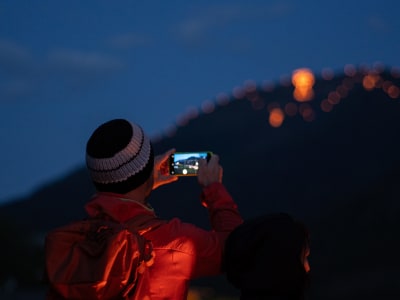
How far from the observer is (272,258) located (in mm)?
2172

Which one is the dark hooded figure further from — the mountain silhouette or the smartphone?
the mountain silhouette

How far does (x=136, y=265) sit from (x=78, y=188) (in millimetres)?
64653

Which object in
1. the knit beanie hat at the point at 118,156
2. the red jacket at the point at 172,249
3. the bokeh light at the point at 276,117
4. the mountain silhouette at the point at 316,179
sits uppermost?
the knit beanie hat at the point at 118,156

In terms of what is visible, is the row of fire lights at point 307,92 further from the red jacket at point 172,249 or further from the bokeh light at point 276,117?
the red jacket at point 172,249

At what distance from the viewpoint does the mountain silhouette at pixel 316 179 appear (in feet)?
93.7

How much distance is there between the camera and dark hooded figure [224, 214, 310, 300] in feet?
7.07

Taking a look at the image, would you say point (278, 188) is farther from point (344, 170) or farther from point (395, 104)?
point (395, 104)

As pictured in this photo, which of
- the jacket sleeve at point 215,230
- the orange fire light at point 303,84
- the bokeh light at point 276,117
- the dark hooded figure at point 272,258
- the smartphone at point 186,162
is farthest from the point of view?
the orange fire light at point 303,84

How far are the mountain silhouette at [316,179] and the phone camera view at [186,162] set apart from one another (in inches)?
778

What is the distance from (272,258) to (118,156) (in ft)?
2.54

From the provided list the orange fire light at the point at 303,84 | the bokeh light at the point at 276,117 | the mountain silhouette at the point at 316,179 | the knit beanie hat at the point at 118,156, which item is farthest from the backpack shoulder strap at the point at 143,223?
the orange fire light at the point at 303,84

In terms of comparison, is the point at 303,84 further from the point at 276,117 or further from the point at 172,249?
the point at 172,249

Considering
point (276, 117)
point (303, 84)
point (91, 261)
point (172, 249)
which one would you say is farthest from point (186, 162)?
point (303, 84)

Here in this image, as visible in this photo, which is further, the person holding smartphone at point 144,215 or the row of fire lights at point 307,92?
the row of fire lights at point 307,92
